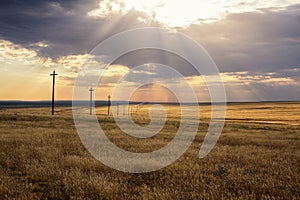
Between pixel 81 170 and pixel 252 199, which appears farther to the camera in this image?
pixel 81 170

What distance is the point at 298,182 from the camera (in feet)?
32.9

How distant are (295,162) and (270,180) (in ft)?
14.8

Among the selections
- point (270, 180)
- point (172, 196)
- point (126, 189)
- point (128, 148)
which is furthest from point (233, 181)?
point (128, 148)

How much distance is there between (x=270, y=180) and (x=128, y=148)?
28.7 feet

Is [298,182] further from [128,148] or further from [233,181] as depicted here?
[128,148]

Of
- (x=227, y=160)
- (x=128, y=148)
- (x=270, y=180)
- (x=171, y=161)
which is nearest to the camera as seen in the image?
(x=270, y=180)

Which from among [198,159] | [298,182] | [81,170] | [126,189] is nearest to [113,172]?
[81,170]

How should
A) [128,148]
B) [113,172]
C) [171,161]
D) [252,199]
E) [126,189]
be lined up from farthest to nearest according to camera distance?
[128,148]
[171,161]
[113,172]
[126,189]
[252,199]

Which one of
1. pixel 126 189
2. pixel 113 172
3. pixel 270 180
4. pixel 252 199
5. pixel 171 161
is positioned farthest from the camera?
pixel 171 161

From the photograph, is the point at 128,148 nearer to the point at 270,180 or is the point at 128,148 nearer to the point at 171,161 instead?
the point at 171,161

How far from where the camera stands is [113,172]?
11.1 m

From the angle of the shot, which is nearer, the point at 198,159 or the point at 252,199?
the point at 252,199

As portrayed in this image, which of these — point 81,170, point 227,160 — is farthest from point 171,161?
point 81,170

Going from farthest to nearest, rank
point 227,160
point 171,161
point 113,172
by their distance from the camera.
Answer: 1. point 227,160
2. point 171,161
3. point 113,172
